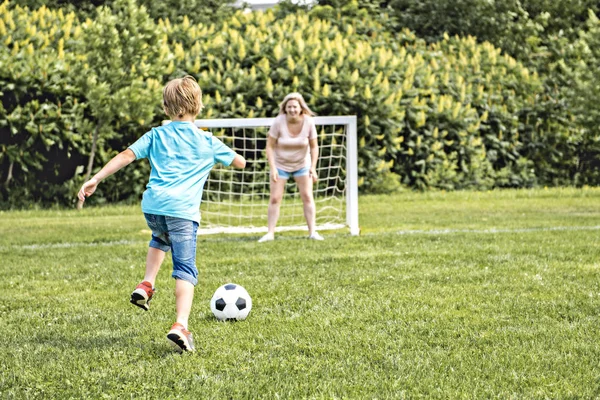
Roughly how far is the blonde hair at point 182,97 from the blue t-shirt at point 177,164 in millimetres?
81

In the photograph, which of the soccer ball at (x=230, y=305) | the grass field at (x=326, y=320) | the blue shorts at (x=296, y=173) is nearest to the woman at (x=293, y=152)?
the blue shorts at (x=296, y=173)

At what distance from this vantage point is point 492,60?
59.4ft

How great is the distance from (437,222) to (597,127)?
6.63 metres

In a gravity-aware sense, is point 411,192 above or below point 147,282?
below

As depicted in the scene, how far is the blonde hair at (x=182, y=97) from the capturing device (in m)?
4.87

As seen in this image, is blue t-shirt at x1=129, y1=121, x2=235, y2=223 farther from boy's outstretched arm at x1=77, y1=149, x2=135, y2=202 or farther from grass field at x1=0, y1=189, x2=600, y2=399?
grass field at x1=0, y1=189, x2=600, y2=399

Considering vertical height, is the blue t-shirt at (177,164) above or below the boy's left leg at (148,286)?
above

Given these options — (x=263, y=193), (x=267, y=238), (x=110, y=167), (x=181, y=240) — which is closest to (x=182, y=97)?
(x=110, y=167)

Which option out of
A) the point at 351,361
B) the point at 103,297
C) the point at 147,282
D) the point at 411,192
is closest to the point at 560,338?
the point at 351,361

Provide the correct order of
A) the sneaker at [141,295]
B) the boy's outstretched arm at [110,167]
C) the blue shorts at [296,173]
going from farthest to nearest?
the blue shorts at [296,173] → the sneaker at [141,295] → the boy's outstretched arm at [110,167]

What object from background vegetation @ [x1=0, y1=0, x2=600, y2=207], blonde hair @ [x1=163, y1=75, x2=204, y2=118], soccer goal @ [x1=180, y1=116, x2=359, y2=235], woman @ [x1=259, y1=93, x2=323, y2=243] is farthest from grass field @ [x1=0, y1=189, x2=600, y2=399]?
background vegetation @ [x1=0, y1=0, x2=600, y2=207]

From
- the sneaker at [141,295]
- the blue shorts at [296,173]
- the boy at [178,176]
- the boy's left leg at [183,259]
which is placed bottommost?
the blue shorts at [296,173]

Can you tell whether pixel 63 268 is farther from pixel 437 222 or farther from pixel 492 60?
pixel 492 60

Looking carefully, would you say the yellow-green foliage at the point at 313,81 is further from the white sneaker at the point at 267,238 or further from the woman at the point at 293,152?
the white sneaker at the point at 267,238
